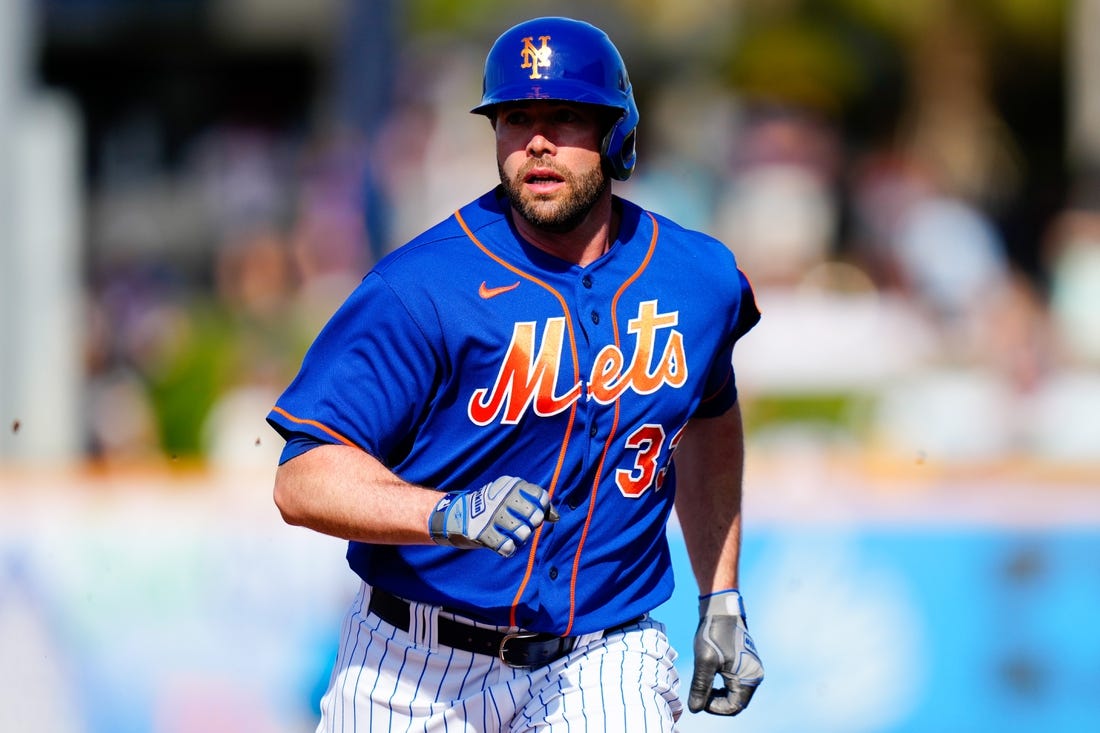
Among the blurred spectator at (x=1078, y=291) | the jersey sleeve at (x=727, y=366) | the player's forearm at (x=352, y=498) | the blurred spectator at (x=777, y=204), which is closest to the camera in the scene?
the player's forearm at (x=352, y=498)

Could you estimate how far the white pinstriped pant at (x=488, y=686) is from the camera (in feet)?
11.6

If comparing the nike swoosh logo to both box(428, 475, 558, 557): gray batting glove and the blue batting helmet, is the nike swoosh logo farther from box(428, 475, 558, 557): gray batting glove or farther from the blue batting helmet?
box(428, 475, 558, 557): gray batting glove

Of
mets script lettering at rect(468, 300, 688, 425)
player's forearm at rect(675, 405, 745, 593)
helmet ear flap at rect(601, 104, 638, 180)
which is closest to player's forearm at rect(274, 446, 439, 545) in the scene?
mets script lettering at rect(468, 300, 688, 425)

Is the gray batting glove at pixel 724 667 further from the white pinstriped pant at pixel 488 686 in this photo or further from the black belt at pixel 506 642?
the black belt at pixel 506 642

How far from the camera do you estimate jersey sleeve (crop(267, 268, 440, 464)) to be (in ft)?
11.1

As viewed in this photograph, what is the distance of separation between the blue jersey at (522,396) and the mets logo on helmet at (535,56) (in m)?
0.36

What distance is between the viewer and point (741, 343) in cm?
883

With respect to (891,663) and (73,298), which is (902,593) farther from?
(73,298)

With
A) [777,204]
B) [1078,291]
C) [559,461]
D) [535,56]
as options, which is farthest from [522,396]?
[777,204]

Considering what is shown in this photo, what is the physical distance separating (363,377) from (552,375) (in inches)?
15.8

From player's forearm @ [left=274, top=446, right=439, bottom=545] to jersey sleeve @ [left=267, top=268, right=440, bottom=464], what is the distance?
0.16 ft

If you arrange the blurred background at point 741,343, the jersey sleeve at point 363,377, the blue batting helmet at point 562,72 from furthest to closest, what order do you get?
the blurred background at point 741,343, the blue batting helmet at point 562,72, the jersey sleeve at point 363,377

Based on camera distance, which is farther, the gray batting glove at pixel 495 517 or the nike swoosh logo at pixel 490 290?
the nike swoosh logo at pixel 490 290

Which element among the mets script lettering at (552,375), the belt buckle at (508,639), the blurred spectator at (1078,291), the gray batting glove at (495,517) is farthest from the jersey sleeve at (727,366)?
the blurred spectator at (1078,291)
